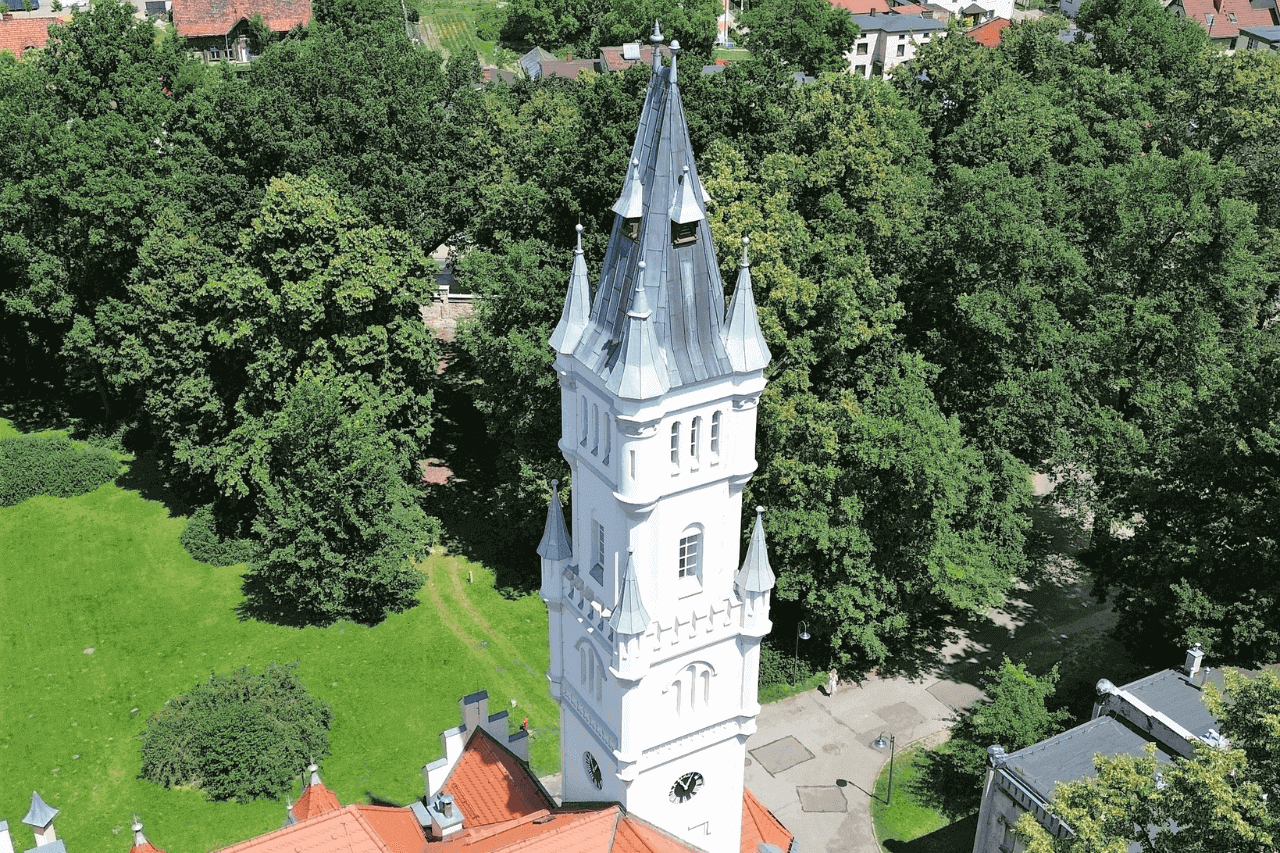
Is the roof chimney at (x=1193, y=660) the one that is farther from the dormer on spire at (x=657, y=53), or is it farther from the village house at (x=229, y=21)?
the village house at (x=229, y=21)

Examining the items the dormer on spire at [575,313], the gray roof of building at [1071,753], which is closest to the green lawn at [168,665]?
the gray roof of building at [1071,753]

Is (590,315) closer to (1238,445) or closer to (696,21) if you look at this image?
(1238,445)

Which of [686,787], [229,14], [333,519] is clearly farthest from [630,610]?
[229,14]

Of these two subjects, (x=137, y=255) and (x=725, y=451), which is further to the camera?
(x=137, y=255)

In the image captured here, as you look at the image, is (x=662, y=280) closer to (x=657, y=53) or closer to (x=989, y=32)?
(x=657, y=53)

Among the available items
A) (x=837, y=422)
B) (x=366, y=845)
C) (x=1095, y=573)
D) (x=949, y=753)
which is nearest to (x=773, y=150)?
(x=837, y=422)

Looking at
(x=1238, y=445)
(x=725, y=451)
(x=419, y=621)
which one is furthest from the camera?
(x=419, y=621)

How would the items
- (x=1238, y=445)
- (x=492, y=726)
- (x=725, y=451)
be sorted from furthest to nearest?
(x=1238, y=445) < (x=492, y=726) < (x=725, y=451)
